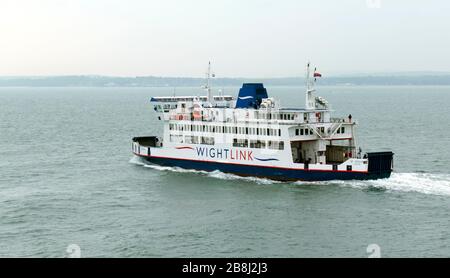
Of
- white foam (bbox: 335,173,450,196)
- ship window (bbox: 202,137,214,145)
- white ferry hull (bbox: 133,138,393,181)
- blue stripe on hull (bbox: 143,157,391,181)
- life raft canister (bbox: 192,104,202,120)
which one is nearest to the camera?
white foam (bbox: 335,173,450,196)

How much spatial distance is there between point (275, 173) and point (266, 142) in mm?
2630

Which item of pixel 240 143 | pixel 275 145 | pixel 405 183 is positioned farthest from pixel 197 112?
pixel 405 183

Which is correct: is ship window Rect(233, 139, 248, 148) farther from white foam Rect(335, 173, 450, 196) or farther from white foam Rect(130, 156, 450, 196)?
white foam Rect(335, 173, 450, 196)

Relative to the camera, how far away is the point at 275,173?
47.9 metres

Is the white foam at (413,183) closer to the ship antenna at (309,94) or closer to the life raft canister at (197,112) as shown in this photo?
the ship antenna at (309,94)

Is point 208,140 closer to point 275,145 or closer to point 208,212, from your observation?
point 275,145

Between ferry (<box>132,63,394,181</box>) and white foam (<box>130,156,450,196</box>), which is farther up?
ferry (<box>132,63,394,181</box>)

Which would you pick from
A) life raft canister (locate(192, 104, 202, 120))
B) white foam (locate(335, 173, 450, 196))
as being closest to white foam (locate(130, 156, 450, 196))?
white foam (locate(335, 173, 450, 196))

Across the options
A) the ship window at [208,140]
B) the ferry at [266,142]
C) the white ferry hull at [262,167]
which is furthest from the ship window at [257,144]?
the ship window at [208,140]

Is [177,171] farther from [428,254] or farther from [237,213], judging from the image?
[428,254]

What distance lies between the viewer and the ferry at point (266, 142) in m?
46.4

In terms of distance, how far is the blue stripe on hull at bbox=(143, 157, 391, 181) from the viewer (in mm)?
45406

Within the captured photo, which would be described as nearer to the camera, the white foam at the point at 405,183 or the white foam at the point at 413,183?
the white foam at the point at 413,183
